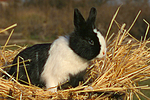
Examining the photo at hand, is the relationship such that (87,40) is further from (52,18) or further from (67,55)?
(52,18)

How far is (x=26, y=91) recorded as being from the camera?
8.65 ft

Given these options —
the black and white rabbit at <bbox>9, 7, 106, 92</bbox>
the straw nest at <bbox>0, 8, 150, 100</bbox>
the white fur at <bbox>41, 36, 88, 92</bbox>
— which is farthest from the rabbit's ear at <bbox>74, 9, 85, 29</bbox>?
the straw nest at <bbox>0, 8, 150, 100</bbox>

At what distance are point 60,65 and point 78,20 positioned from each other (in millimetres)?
672

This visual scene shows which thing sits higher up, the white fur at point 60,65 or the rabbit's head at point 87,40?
the rabbit's head at point 87,40

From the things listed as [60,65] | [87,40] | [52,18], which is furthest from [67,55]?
[52,18]

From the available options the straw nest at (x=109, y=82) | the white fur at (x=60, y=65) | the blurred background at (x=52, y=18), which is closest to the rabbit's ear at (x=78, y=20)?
the white fur at (x=60, y=65)

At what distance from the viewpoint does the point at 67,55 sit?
113 inches

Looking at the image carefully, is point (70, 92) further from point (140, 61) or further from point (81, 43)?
point (140, 61)

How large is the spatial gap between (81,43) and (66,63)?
36 centimetres

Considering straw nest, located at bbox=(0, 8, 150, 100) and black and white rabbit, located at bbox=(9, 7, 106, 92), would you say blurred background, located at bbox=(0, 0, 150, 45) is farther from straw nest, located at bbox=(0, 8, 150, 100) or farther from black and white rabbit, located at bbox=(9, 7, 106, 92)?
black and white rabbit, located at bbox=(9, 7, 106, 92)

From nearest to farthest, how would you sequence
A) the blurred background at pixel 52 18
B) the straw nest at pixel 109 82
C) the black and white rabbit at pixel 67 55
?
the straw nest at pixel 109 82, the black and white rabbit at pixel 67 55, the blurred background at pixel 52 18

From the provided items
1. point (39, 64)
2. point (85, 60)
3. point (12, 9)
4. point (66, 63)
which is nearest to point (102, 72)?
point (85, 60)

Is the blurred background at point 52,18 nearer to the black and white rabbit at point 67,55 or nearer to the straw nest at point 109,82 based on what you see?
the straw nest at point 109,82

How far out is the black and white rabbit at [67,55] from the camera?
2.73 meters
